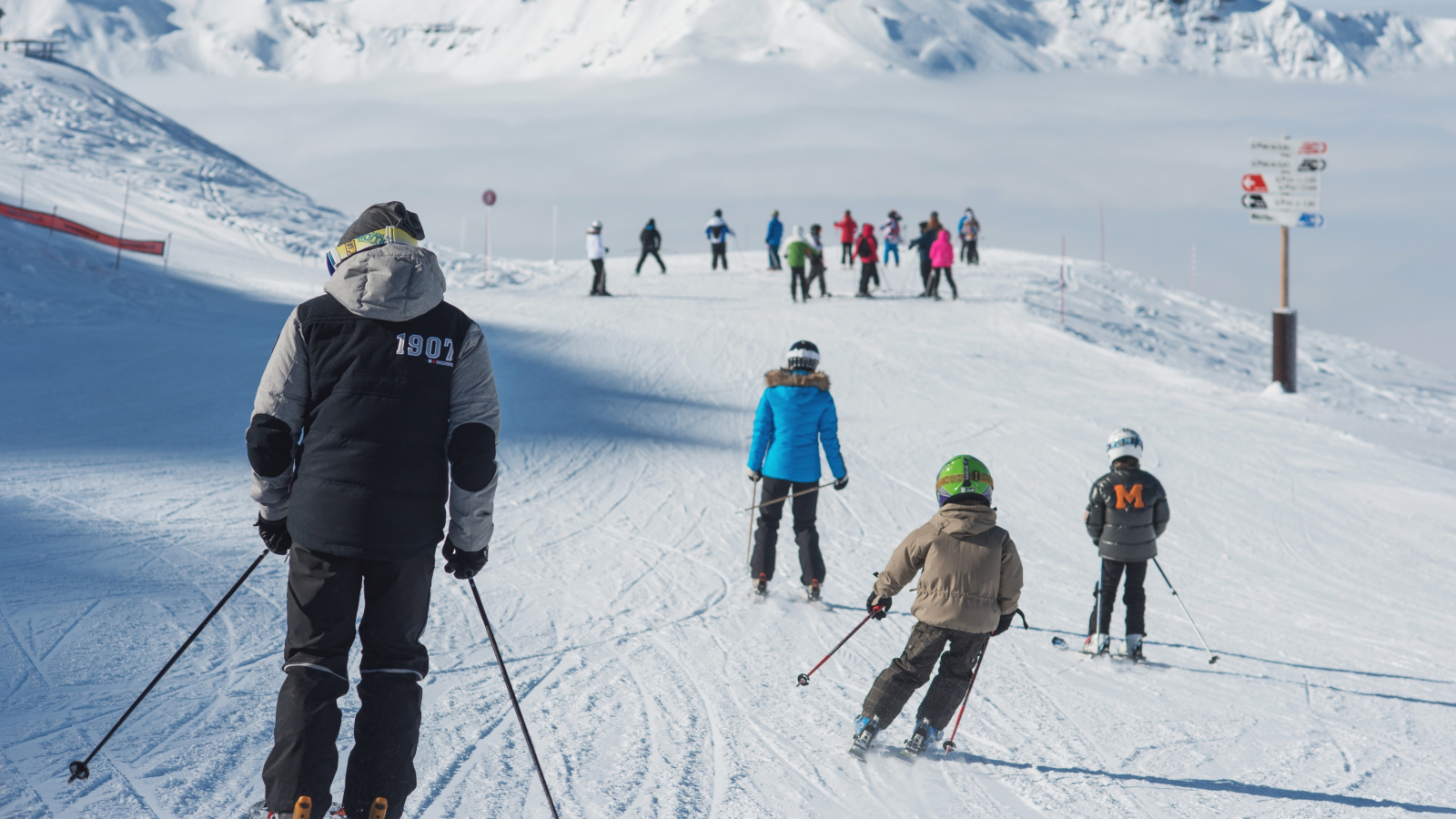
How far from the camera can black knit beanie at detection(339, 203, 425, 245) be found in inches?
124

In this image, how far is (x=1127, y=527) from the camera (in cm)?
615

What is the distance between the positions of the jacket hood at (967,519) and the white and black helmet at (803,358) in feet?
8.15

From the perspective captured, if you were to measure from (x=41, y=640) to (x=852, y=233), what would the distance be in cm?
2390

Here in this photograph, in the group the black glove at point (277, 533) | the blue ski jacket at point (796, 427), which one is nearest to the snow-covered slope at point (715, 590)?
the blue ski jacket at point (796, 427)

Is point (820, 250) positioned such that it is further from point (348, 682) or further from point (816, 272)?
point (348, 682)

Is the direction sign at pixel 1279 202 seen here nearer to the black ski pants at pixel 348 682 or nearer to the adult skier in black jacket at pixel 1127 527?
the adult skier in black jacket at pixel 1127 527

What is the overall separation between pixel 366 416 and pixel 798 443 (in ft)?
13.7

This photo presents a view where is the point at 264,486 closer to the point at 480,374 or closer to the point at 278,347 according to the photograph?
the point at 278,347

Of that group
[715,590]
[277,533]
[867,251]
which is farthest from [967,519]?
[867,251]

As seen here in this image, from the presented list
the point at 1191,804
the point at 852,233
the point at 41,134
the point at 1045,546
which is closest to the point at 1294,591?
the point at 1045,546

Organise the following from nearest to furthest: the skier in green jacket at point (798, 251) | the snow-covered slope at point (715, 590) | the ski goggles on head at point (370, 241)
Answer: the ski goggles on head at point (370, 241), the snow-covered slope at point (715, 590), the skier in green jacket at point (798, 251)

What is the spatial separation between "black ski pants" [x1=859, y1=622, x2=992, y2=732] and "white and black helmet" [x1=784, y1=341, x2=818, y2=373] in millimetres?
2607

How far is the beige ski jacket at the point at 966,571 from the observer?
167 inches

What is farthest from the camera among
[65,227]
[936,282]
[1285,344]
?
[936,282]
